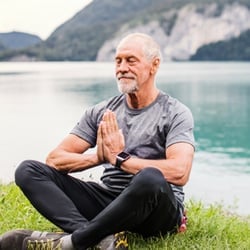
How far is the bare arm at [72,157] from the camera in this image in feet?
14.5

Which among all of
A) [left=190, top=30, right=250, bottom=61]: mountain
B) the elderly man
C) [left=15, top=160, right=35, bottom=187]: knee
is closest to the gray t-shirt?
the elderly man

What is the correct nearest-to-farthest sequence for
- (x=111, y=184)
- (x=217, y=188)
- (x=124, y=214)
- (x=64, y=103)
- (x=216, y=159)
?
1. (x=124, y=214)
2. (x=111, y=184)
3. (x=217, y=188)
4. (x=216, y=159)
5. (x=64, y=103)

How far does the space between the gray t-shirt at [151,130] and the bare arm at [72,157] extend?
0.17 metres

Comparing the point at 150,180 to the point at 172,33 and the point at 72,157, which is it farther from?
the point at 172,33

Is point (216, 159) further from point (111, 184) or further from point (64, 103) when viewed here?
point (64, 103)

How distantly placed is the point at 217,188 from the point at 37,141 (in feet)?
27.9

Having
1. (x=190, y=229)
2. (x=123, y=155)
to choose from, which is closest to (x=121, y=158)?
(x=123, y=155)

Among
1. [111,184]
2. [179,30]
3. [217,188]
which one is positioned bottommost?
[179,30]

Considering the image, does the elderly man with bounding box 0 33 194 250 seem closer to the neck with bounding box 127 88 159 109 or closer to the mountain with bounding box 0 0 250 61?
the neck with bounding box 127 88 159 109

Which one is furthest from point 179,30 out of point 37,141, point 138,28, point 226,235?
point 226,235

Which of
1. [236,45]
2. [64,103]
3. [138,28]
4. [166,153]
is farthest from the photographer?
[138,28]

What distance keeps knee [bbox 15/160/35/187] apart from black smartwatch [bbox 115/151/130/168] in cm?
60

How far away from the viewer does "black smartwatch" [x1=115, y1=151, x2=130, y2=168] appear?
4.16 meters

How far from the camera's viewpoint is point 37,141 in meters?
19.0
